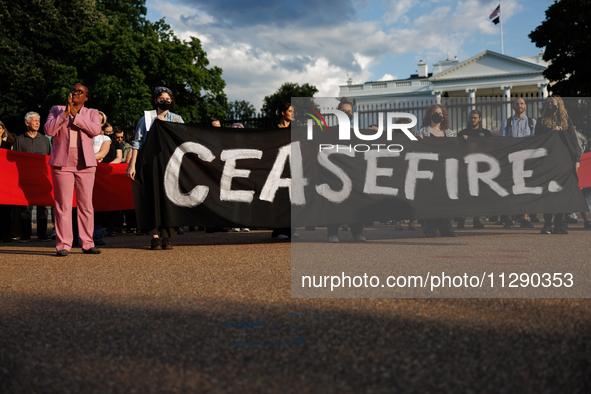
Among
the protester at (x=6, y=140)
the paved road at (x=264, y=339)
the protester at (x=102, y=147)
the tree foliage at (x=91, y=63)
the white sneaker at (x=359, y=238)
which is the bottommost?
the paved road at (x=264, y=339)

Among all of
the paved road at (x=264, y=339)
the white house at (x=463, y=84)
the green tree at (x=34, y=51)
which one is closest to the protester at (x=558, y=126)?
the paved road at (x=264, y=339)

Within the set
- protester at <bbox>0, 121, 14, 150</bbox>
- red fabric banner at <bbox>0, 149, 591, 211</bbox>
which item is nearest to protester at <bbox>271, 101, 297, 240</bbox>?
red fabric banner at <bbox>0, 149, 591, 211</bbox>

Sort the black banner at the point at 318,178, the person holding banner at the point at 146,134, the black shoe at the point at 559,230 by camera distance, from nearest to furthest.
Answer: the person holding banner at the point at 146,134 < the black banner at the point at 318,178 < the black shoe at the point at 559,230

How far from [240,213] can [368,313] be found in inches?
173

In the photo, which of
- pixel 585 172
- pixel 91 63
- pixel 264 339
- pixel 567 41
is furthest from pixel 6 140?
pixel 567 41

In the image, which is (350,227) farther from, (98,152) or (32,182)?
(32,182)

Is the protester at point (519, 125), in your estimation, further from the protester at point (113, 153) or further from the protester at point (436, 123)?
the protester at point (113, 153)

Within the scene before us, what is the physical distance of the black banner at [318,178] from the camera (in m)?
7.36

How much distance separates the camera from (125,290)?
430 centimetres

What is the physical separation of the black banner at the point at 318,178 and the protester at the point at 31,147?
296cm

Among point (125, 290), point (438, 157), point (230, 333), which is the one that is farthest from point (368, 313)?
point (438, 157)

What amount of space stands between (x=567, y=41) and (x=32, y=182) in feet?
118

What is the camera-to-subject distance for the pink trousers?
269 inches

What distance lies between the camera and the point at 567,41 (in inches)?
1406
